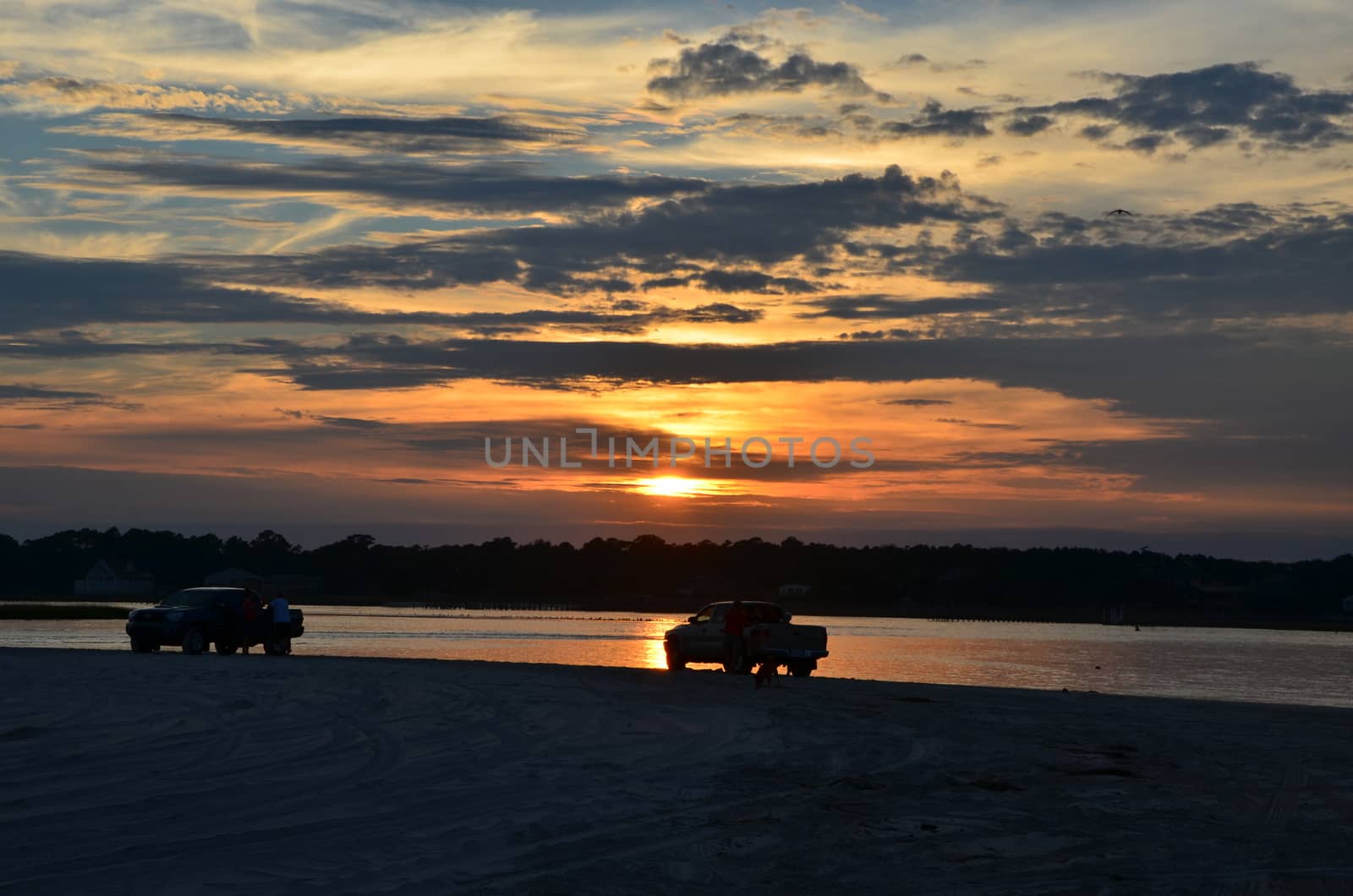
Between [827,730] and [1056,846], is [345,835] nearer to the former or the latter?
[1056,846]

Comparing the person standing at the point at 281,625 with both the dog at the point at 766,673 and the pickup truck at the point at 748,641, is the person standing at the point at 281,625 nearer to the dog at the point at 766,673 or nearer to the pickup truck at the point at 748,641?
the pickup truck at the point at 748,641

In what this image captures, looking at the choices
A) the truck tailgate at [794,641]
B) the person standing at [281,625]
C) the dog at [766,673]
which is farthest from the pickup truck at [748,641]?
the person standing at [281,625]

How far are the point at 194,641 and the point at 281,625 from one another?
2.37 meters

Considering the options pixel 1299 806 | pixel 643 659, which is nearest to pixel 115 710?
pixel 1299 806

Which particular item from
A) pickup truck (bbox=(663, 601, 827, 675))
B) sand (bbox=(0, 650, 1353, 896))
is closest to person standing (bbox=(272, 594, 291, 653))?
pickup truck (bbox=(663, 601, 827, 675))

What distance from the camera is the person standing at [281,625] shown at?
132 feet

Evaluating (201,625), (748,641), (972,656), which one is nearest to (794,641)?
(748,641)

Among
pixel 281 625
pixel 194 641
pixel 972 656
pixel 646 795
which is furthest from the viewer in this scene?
pixel 972 656

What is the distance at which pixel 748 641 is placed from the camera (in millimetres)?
32719

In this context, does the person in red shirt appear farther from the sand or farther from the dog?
the sand

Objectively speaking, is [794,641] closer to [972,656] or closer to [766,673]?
[766,673]

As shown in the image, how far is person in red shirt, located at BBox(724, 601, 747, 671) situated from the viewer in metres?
34.3

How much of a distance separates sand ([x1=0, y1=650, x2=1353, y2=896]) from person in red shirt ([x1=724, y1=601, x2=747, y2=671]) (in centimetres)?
870

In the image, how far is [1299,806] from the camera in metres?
14.1
